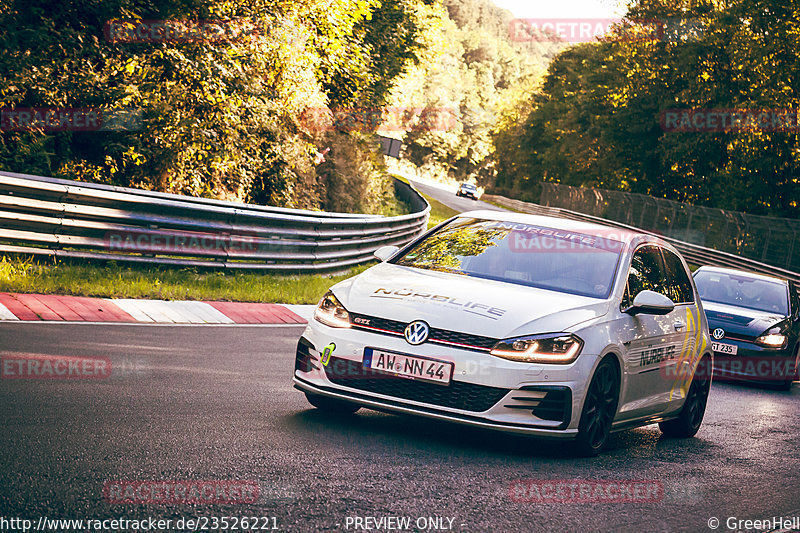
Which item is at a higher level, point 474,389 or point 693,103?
point 693,103

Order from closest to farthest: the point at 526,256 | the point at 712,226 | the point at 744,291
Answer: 1. the point at 526,256
2. the point at 744,291
3. the point at 712,226

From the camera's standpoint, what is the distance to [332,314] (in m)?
6.55

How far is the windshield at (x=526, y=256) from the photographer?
712cm

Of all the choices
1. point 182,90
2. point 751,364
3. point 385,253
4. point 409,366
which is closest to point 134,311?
point 385,253

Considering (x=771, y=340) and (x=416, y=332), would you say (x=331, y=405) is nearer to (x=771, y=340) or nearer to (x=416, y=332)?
(x=416, y=332)

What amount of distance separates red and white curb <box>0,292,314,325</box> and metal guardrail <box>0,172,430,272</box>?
1071mm

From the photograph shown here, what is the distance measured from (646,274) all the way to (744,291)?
8.32 metres

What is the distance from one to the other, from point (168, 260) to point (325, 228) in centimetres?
429

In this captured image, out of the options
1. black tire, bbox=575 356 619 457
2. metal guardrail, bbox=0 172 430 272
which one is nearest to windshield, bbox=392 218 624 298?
black tire, bbox=575 356 619 457

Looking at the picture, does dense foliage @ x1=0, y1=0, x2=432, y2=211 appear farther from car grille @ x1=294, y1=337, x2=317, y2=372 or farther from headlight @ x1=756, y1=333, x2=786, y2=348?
car grille @ x1=294, y1=337, x2=317, y2=372

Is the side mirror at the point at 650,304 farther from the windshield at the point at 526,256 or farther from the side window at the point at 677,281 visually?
the side window at the point at 677,281

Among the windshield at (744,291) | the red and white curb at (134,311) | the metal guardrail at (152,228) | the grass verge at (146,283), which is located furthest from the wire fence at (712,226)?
the red and white curb at (134,311)

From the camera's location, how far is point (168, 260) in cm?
1364

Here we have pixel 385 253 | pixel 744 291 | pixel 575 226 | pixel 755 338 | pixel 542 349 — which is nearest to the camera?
pixel 542 349
